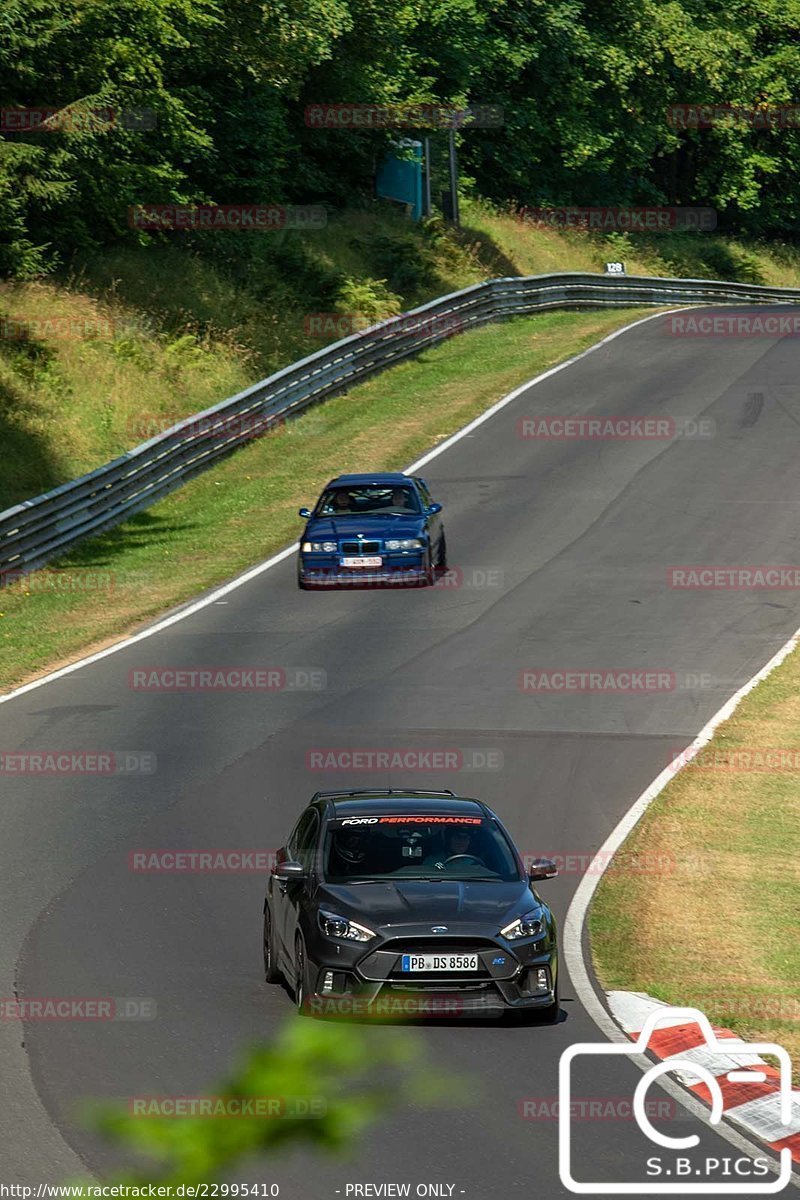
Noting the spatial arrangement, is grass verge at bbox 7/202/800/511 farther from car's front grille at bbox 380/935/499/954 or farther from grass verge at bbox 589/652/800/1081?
car's front grille at bbox 380/935/499/954

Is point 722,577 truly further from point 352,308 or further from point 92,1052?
point 352,308

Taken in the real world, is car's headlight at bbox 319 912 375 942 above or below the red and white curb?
above

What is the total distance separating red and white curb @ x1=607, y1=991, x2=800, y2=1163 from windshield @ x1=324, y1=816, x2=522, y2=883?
1.20m

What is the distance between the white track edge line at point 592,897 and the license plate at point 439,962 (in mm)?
907

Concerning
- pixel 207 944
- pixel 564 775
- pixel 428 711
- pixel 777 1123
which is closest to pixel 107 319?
pixel 428 711

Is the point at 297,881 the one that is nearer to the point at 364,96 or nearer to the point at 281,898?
the point at 281,898

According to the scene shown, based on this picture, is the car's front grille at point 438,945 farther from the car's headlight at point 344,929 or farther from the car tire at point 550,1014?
the car tire at point 550,1014

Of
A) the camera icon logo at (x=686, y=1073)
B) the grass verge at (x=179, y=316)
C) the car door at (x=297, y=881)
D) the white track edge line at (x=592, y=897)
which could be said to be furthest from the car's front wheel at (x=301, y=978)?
the grass verge at (x=179, y=316)

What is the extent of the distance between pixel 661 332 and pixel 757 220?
34.8 metres

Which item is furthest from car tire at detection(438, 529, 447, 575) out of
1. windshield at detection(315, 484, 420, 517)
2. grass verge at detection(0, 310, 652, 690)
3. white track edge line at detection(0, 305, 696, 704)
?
grass verge at detection(0, 310, 652, 690)

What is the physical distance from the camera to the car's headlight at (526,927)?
10.4 m

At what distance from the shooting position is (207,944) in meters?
12.0

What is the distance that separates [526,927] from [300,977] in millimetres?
1471

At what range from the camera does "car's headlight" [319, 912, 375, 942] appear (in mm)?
10289
